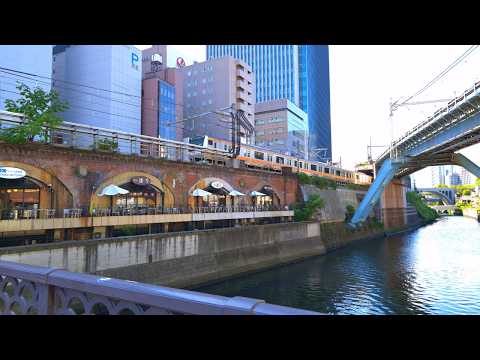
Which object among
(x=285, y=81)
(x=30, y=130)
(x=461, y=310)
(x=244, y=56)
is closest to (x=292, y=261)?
(x=461, y=310)

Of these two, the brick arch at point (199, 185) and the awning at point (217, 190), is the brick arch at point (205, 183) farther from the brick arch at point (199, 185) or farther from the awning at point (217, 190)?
the awning at point (217, 190)

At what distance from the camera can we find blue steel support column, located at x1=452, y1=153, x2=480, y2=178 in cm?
4577

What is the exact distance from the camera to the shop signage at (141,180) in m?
25.1

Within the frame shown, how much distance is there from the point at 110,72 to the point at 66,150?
4010cm

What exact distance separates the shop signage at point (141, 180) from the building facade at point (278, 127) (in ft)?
230

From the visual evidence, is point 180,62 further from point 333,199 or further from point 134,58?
point 333,199

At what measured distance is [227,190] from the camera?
111ft

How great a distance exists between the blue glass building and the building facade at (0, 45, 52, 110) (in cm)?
1952

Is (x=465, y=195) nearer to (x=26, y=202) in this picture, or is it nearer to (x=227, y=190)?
(x=227, y=190)

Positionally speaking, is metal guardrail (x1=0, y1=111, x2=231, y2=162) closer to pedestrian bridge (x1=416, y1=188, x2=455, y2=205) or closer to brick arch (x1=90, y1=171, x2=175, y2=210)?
brick arch (x1=90, y1=171, x2=175, y2=210)

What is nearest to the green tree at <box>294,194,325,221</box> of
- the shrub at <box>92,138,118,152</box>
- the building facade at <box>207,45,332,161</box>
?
the shrub at <box>92,138,118,152</box>

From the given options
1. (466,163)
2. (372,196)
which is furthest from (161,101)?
A: (466,163)

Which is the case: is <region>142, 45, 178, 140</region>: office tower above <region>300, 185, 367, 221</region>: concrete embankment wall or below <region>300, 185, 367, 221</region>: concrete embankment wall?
above
